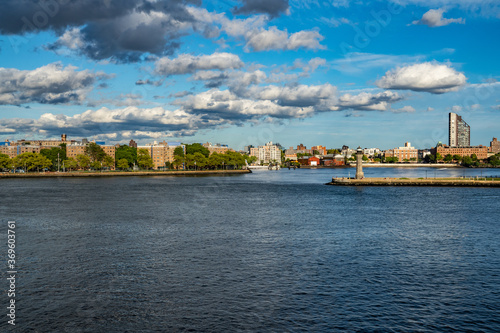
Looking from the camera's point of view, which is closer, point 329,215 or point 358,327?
point 358,327

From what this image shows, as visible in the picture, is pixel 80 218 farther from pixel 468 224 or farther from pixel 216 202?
pixel 468 224

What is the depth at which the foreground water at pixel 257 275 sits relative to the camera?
707 inches

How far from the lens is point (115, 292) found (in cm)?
2133

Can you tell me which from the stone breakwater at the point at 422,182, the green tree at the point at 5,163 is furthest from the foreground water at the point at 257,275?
the green tree at the point at 5,163

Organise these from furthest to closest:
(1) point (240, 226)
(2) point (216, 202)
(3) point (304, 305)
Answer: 1. (2) point (216, 202)
2. (1) point (240, 226)
3. (3) point (304, 305)

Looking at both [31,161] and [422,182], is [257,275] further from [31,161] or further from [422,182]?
[31,161]

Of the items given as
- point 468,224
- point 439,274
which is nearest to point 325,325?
point 439,274

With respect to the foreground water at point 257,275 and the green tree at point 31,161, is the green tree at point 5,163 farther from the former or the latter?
the foreground water at point 257,275

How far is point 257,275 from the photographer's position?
78.7 feet

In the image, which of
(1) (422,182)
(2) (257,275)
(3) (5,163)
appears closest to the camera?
(2) (257,275)

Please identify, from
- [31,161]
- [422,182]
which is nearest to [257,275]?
[422,182]

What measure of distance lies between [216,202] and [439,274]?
145 feet

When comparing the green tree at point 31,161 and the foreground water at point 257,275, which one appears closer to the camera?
the foreground water at point 257,275

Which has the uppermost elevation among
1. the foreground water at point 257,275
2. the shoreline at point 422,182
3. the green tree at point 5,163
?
the green tree at point 5,163
